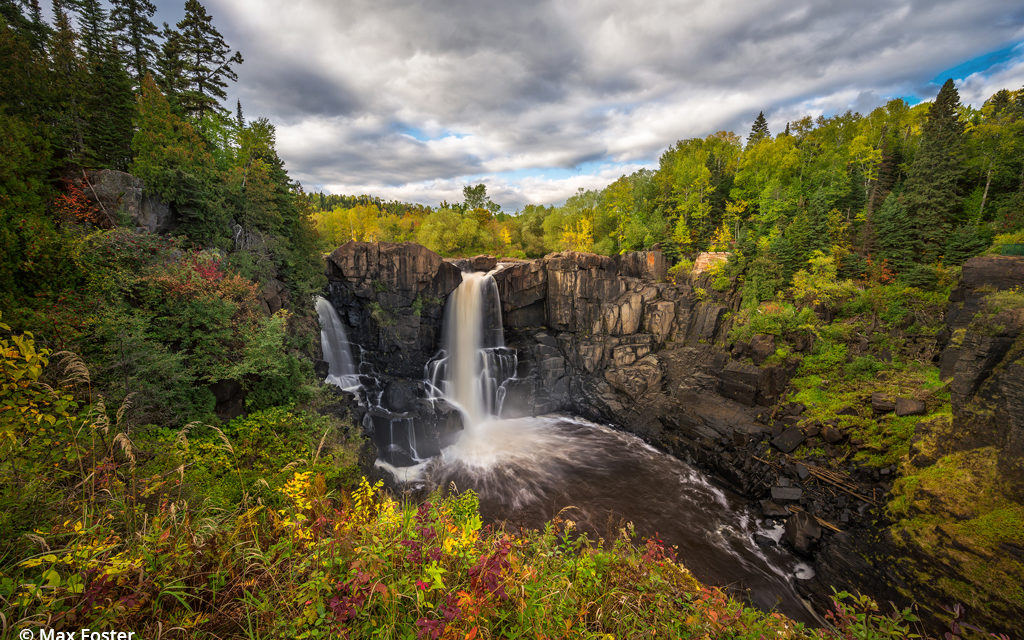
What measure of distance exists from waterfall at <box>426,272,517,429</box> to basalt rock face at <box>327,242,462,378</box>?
5.56 ft

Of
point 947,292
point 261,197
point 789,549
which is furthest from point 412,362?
point 947,292

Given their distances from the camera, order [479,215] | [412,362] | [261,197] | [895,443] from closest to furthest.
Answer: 1. [895,443]
2. [261,197]
3. [412,362]
4. [479,215]

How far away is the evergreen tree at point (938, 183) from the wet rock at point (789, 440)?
17426mm

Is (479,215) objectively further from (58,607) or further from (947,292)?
(58,607)

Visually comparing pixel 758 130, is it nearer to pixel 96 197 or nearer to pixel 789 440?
pixel 789 440

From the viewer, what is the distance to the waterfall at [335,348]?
20.8m

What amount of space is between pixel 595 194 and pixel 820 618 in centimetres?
4838

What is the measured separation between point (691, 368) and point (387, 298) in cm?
2153

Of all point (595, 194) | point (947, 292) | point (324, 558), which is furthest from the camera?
point (595, 194)

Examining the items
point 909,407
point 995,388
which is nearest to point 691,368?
point 909,407

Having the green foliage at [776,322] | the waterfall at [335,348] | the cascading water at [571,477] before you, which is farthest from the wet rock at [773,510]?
the waterfall at [335,348]

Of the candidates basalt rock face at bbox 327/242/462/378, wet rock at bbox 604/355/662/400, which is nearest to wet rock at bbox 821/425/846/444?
wet rock at bbox 604/355/662/400

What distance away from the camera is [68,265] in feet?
27.0

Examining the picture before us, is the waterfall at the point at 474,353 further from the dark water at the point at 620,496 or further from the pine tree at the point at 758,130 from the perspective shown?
the pine tree at the point at 758,130
